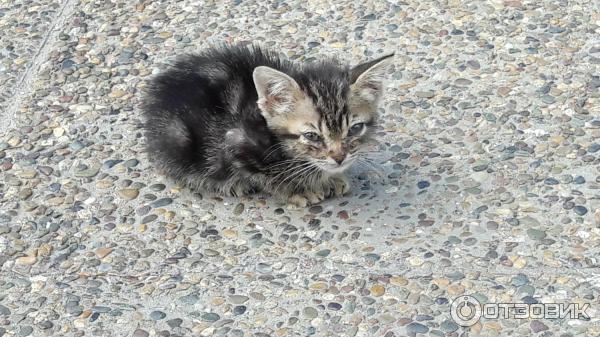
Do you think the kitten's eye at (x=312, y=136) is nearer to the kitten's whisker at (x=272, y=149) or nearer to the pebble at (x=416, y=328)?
the kitten's whisker at (x=272, y=149)

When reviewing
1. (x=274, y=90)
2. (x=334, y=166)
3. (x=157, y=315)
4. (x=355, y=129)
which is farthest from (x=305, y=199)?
(x=157, y=315)

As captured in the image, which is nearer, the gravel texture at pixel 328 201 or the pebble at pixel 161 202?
the gravel texture at pixel 328 201

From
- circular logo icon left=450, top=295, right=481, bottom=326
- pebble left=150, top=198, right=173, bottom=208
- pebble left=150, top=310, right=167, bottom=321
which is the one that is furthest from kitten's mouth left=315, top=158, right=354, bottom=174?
pebble left=150, top=310, right=167, bottom=321

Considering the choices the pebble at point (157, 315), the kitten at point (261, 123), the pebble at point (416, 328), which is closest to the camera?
the pebble at point (416, 328)

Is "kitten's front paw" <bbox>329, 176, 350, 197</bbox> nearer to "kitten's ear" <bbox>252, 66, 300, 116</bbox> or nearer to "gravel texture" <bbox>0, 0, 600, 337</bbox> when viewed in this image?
"gravel texture" <bbox>0, 0, 600, 337</bbox>

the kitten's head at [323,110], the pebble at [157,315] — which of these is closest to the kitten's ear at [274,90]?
the kitten's head at [323,110]

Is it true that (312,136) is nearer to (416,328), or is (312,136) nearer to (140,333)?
(416,328)
